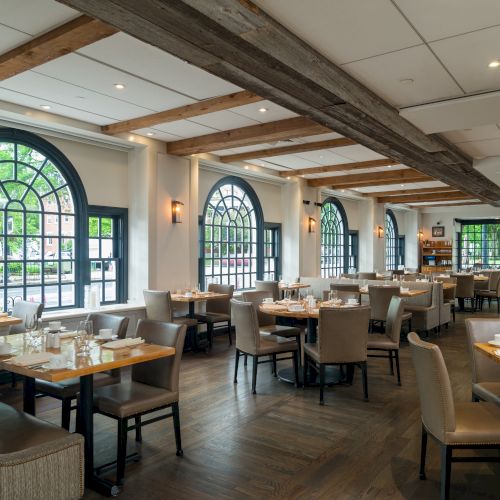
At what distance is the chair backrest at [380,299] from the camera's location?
24.0 ft

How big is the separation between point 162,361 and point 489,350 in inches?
89.3

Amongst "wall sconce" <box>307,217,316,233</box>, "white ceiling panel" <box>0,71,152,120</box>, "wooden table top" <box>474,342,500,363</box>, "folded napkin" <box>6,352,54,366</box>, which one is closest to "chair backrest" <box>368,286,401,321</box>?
"wall sconce" <box>307,217,316,233</box>

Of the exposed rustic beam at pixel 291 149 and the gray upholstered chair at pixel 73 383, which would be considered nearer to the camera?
the gray upholstered chair at pixel 73 383

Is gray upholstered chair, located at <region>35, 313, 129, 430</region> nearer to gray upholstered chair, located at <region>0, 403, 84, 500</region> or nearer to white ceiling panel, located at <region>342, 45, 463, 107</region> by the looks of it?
gray upholstered chair, located at <region>0, 403, 84, 500</region>

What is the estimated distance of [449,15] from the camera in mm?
2965

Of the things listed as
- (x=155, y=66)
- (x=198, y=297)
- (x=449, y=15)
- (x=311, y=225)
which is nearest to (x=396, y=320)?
(x=198, y=297)

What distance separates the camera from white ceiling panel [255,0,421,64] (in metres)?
2.85

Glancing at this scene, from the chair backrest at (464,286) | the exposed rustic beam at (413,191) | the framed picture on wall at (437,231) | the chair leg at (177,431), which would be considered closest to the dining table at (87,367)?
the chair leg at (177,431)

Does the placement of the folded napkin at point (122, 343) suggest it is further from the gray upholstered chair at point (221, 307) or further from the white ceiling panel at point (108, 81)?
the gray upholstered chair at point (221, 307)

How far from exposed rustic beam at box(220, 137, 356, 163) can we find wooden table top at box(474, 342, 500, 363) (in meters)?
3.80

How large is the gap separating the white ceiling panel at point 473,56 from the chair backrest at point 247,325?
279 centimetres

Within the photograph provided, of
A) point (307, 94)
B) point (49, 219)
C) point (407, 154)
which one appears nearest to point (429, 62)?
point (307, 94)

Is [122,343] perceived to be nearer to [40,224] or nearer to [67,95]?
[67,95]

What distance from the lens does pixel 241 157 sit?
323 inches
